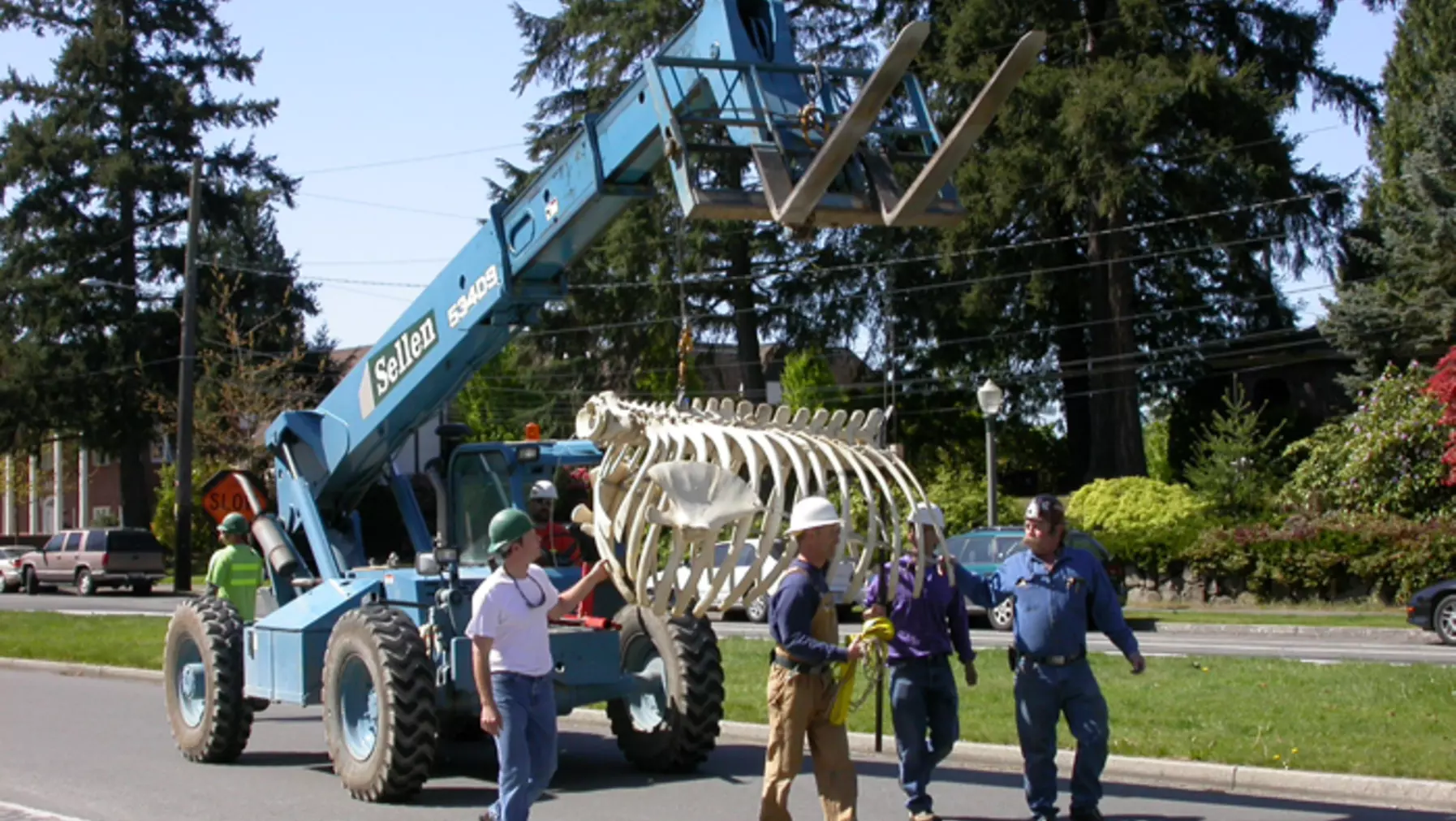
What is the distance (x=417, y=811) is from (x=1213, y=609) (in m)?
23.1

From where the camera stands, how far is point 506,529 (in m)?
8.35

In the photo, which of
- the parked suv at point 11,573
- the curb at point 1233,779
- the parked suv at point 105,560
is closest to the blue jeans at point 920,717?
the curb at point 1233,779

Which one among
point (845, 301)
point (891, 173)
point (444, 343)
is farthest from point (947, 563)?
point (845, 301)

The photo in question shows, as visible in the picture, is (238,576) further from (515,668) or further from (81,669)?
(515,668)

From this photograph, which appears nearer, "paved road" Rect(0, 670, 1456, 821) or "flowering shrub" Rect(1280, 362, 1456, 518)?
"paved road" Rect(0, 670, 1456, 821)

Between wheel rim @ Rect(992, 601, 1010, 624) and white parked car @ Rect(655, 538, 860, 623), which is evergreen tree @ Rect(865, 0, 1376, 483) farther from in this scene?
white parked car @ Rect(655, 538, 860, 623)

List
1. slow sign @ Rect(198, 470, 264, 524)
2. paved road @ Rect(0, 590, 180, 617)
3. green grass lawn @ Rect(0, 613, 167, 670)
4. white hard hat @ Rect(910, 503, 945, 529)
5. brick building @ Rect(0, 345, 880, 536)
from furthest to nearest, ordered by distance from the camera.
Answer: brick building @ Rect(0, 345, 880, 536) → paved road @ Rect(0, 590, 180, 617) → green grass lawn @ Rect(0, 613, 167, 670) → slow sign @ Rect(198, 470, 264, 524) → white hard hat @ Rect(910, 503, 945, 529)

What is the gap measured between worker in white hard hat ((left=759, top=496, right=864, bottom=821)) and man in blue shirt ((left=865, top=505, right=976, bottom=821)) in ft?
2.66

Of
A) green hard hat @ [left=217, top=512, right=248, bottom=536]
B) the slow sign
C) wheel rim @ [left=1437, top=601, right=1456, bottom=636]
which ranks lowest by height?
wheel rim @ [left=1437, top=601, right=1456, bottom=636]

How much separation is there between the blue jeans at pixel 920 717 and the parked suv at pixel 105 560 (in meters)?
38.3

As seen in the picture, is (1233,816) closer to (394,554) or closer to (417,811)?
(417,811)

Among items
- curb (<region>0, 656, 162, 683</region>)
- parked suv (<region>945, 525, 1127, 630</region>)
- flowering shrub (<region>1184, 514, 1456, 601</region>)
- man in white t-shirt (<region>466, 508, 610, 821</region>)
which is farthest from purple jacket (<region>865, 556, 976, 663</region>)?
flowering shrub (<region>1184, 514, 1456, 601</region>)

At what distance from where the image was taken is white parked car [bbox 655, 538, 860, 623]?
8.69 metres

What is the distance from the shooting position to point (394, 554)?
13305 mm
